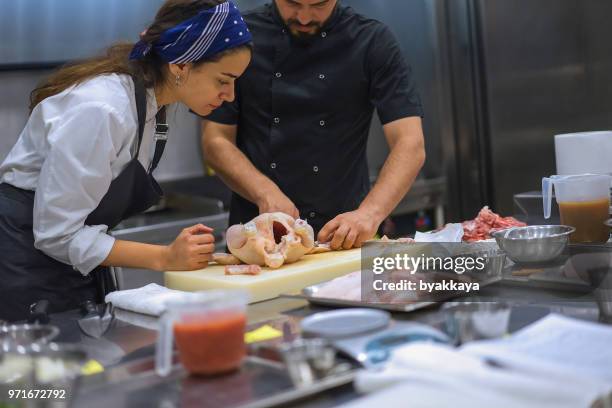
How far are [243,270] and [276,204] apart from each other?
52 cm

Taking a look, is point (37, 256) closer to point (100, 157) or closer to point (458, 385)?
point (100, 157)

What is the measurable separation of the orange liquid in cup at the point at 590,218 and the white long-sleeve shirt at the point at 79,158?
1179mm

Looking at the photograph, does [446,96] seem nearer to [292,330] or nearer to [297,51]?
[297,51]

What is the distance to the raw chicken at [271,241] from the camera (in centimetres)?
207

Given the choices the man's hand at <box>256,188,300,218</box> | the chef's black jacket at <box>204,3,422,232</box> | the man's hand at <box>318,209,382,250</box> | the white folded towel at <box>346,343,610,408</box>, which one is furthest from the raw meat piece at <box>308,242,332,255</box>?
the white folded towel at <box>346,343,610,408</box>

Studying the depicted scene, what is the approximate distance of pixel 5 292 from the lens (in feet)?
6.61

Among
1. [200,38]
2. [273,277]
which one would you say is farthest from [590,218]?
[200,38]

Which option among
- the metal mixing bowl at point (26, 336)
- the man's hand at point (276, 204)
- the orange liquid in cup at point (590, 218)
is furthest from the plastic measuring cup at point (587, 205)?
the metal mixing bowl at point (26, 336)

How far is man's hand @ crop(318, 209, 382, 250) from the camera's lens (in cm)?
227

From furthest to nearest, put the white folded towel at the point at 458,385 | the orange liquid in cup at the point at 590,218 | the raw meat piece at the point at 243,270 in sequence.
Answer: the orange liquid in cup at the point at 590,218 → the raw meat piece at the point at 243,270 → the white folded towel at the point at 458,385

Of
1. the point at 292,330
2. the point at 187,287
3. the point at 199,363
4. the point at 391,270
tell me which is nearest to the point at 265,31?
the point at 187,287

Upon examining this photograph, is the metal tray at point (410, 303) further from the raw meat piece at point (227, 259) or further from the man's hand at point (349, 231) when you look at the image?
the man's hand at point (349, 231)

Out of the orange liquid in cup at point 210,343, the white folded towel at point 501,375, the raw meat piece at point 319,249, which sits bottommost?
the raw meat piece at point 319,249

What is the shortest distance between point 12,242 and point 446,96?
2894 millimetres
